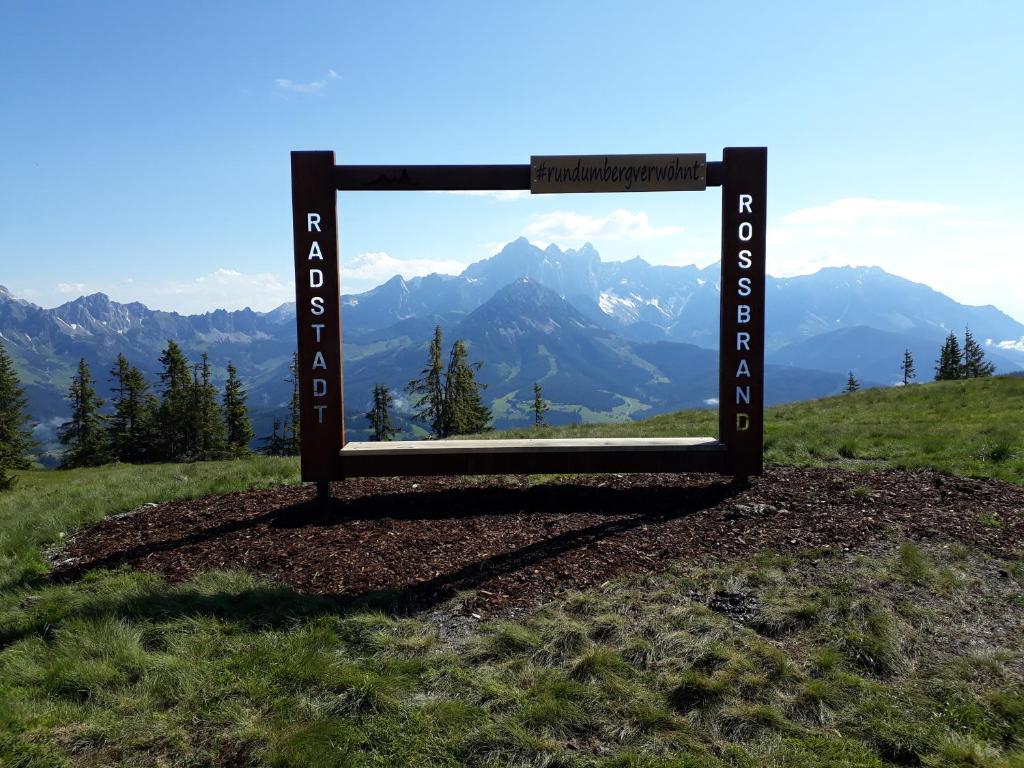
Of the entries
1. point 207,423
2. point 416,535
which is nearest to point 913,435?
point 416,535

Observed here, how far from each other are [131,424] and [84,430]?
3.79 metres

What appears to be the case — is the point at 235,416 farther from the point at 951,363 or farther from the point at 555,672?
the point at 951,363

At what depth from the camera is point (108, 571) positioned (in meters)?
7.82

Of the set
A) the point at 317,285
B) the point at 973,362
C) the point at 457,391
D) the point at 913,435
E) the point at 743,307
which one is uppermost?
the point at 317,285

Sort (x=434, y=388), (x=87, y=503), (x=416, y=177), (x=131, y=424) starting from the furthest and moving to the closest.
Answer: (x=131, y=424) < (x=434, y=388) < (x=87, y=503) < (x=416, y=177)

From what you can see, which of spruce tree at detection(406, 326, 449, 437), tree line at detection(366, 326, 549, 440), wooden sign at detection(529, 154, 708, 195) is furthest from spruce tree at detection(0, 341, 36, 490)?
wooden sign at detection(529, 154, 708, 195)

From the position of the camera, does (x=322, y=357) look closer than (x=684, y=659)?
No

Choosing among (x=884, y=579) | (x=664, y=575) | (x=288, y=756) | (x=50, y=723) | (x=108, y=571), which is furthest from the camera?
(x=108, y=571)

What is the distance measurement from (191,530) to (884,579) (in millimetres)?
9321

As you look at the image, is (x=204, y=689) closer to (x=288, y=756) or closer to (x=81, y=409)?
(x=288, y=756)

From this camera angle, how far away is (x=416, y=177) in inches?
400

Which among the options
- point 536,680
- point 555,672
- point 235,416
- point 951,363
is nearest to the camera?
point 536,680

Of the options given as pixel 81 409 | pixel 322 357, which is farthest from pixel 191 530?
pixel 81 409

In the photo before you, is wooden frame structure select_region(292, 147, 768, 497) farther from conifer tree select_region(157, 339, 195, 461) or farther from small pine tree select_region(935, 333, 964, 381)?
small pine tree select_region(935, 333, 964, 381)
